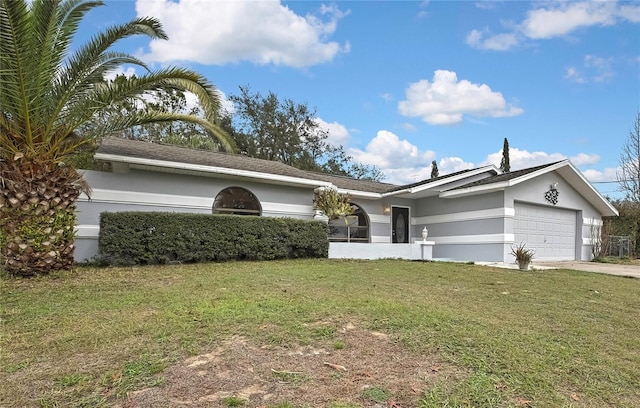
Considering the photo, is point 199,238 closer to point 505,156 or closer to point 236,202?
point 236,202

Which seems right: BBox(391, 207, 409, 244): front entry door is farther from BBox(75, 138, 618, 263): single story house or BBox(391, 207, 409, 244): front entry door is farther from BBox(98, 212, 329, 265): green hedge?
BBox(98, 212, 329, 265): green hedge

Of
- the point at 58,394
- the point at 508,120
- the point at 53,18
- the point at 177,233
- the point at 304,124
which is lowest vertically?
the point at 58,394

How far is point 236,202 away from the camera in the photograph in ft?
43.0

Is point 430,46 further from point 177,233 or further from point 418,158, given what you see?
point 418,158

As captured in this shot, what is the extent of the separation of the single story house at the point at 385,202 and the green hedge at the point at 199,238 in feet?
Answer: 4.16

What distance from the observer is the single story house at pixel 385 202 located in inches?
435

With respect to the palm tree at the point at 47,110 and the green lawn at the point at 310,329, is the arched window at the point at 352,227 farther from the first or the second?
the palm tree at the point at 47,110

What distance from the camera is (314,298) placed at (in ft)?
18.2

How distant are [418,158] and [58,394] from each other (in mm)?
36216

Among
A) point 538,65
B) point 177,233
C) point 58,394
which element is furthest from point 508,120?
point 58,394

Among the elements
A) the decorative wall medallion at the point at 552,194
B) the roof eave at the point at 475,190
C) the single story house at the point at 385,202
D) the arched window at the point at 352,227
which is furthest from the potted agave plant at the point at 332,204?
the decorative wall medallion at the point at 552,194

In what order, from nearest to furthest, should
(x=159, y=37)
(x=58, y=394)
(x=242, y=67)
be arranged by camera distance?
(x=58, y=394) < (x=159, y=37) < (x=242, y=67)

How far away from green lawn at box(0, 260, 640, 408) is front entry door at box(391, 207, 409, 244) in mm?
9943


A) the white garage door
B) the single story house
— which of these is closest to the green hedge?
the single story house
